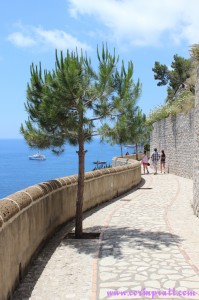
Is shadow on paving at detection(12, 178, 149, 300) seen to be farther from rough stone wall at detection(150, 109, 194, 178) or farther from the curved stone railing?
rough stone wall at detection(150, 109, 194, 178)

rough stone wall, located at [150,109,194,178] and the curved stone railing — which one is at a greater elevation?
rough stone wall, located at [150,109,194,178]

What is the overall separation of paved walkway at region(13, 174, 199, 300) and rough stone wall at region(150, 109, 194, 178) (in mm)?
10132

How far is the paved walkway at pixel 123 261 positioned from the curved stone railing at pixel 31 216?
0.32 m

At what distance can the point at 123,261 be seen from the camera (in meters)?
7.21

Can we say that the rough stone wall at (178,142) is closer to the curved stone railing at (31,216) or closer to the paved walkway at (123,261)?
the curved stone railing at (31,216)

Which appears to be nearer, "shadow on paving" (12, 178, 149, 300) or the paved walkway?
the paved walkway

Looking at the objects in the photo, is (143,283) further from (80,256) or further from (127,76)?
(127,76)

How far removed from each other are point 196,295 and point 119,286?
1.18m

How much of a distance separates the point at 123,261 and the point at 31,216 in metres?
1.99

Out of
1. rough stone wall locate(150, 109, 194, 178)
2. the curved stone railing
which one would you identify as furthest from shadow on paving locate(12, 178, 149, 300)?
rough stone wall locate(150, 109, 194, 178)

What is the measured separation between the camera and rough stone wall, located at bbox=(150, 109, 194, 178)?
71.6 feet

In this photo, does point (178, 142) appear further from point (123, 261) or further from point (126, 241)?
point (123, 261)

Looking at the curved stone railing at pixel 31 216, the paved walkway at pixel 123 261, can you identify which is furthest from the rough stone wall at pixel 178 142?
the paved walkway at pixel 123 261

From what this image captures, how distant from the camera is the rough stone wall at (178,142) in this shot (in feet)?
71.6
